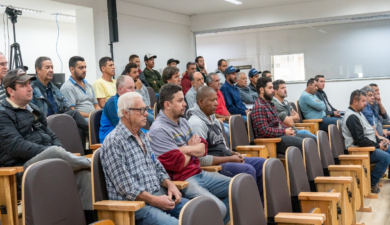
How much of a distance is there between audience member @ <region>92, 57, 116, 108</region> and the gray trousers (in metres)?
2.32

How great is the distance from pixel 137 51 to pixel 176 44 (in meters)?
1.49

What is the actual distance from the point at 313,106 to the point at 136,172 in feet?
14.6

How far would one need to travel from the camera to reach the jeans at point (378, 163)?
186 inches

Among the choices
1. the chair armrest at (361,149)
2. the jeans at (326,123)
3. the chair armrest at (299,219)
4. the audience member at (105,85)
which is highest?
the audience member at (105,85)

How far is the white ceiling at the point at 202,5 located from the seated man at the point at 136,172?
5.58 m

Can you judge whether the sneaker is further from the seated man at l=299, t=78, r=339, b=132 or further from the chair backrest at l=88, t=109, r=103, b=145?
the chair backrest at l=88, t=109, r=103, b=145

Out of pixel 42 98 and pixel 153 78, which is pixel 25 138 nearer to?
pixel 42 98

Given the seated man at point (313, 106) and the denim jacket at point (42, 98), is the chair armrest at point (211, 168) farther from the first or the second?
the seated man at point (313, 106)

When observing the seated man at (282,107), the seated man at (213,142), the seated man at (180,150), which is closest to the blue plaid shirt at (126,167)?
the seated man at (180,150)

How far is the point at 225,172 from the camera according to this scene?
315 cm

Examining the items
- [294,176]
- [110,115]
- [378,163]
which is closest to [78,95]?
[110,115]

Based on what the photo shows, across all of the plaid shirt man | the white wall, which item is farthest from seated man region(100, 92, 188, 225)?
the white wall

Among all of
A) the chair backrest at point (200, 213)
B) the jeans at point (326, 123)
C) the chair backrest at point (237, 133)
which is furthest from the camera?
the jeans at point (326, 123)

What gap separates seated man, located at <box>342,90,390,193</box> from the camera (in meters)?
4.73
